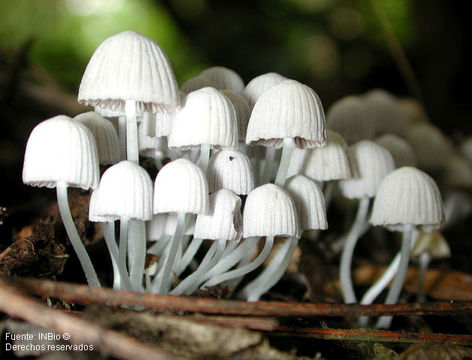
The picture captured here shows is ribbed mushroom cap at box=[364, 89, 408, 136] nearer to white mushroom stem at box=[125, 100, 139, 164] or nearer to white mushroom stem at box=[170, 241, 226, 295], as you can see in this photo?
white mushroom stem at box=[170, 241, 226, 295]

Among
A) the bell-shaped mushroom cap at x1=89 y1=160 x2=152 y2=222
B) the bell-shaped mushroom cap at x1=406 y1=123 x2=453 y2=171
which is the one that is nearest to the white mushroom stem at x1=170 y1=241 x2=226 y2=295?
the bell-shaped mushroom cap at x1=89 y1=160 x2=152 y2=222

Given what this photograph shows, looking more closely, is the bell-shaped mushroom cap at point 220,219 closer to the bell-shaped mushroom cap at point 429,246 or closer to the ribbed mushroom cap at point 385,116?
the bell-shaped mushroom cap at point 429,246

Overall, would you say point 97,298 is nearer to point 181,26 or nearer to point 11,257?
point 11,257

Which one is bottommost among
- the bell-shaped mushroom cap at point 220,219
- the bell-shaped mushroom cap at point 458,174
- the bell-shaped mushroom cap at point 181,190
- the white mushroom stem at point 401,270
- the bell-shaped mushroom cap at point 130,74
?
the white mushroom stem at point 401,270

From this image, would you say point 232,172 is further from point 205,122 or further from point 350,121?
point 350,121

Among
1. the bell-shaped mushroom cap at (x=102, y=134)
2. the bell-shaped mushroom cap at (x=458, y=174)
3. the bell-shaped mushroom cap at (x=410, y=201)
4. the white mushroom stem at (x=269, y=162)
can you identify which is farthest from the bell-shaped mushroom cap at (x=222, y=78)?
the bell-shaped mushroom cap at (x=458, y=174)

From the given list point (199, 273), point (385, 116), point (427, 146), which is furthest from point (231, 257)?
point (427, 146)

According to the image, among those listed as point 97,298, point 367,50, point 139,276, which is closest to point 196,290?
point 139,276
